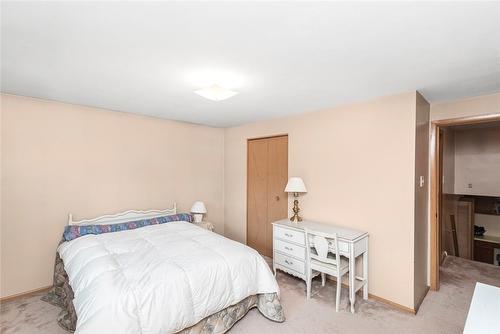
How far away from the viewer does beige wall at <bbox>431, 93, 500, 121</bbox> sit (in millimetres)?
2584

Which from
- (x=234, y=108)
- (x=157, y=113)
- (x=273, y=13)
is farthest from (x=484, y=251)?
(x=157, y=113)

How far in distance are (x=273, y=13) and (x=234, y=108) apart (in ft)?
6.74

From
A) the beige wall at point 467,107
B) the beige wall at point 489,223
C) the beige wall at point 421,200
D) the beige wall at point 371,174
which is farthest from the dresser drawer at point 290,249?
the beige wall at point 489,223

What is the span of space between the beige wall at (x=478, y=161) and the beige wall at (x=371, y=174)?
9.95 ft

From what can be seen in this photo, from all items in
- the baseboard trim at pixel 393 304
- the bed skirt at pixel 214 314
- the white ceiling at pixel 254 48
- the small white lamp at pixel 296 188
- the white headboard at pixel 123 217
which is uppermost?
the white ceiling at pixel 254 48

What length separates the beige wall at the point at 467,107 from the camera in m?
2.58

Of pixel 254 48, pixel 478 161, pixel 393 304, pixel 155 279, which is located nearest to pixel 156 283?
Answer: pixel 155 279

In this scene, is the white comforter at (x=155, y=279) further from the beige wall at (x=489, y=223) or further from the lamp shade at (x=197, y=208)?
the beige wall at (x=489, y=223)

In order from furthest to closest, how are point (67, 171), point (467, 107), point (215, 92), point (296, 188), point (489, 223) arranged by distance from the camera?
1. point (489, 223)
2. point (296, 188)
3. point (67, 171)
4. point (467, 107)
5. point (215, 92)

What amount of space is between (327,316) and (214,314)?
3.85ft

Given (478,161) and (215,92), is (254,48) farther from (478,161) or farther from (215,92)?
(478,161)

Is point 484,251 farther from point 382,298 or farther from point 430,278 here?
point 382,298

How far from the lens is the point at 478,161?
4.41 metres

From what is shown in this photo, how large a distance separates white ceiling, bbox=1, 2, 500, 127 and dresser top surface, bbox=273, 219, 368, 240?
5.16ft
